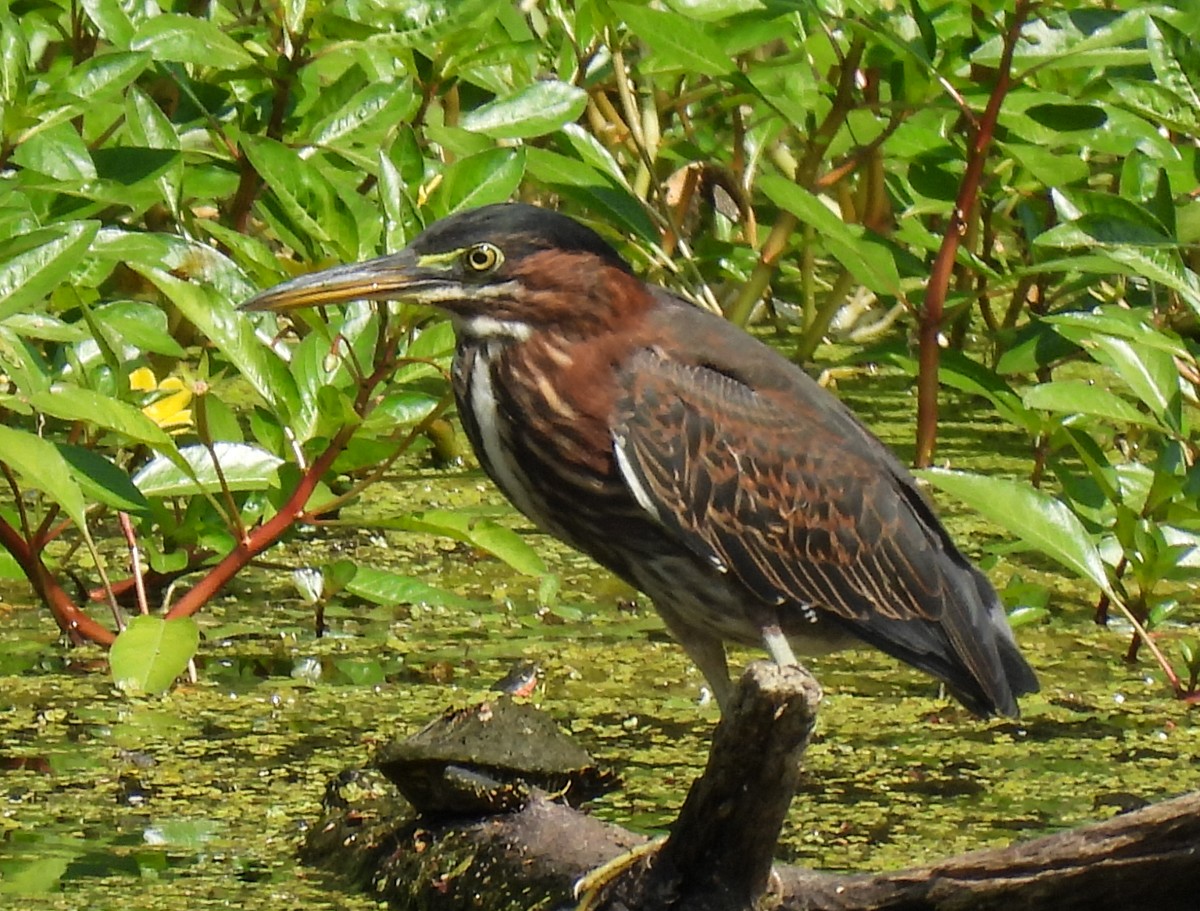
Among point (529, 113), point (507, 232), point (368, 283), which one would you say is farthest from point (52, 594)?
point (529, 113)

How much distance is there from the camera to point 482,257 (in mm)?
2928

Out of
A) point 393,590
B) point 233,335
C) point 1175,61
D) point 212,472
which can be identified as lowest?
point 393,590

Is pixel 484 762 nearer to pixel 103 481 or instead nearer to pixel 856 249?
pixel 103 481

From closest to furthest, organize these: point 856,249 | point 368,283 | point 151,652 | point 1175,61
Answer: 1. point 368,283
2. point 151,652
3. point 1175,61
4. point 856,249

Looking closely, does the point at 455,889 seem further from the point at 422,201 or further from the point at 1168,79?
the point at 1168,79

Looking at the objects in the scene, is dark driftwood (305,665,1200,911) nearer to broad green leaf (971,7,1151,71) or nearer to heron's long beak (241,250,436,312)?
heron's long beak (241,250,436,312)

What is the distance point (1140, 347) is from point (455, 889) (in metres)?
1.58

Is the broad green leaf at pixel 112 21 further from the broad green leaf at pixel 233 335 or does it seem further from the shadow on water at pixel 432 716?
the shadow on water at pixel 432 716

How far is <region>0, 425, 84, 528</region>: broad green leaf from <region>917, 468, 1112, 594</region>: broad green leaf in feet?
4.12

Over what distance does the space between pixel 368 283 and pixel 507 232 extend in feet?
0.69

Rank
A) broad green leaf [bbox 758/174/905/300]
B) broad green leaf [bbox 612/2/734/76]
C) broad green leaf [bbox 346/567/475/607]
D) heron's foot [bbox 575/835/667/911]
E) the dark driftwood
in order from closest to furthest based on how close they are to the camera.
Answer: the dark driftwood < heron's foot [bbox 575/835/667/911] < broad green leaf [bbox 346/567/475/607] < broad green leaf [bbox 612/2/734/76] < broad green leaf [bbox 758/174/905/300]

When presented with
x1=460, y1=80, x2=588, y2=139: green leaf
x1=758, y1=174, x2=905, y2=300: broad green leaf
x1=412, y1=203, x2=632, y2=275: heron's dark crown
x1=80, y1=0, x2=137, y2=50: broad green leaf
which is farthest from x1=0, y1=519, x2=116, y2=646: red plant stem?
x1=758, y1=174, x2=905, y2=300: broad green leaf

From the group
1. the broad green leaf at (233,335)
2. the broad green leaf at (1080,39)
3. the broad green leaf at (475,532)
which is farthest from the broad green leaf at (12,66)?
the broad green leaf at (1080,39)

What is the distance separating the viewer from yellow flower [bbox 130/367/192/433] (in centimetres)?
344
